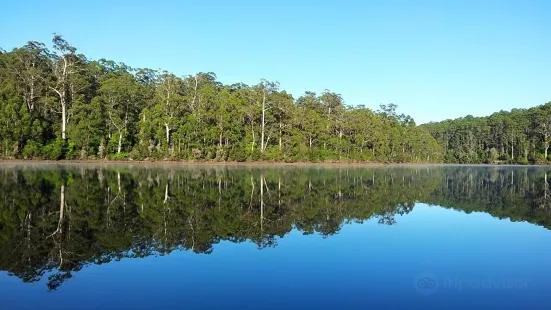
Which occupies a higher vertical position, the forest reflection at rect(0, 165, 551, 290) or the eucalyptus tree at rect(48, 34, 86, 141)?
the eucalyptus tree at rect(48, 34, 86, 141)

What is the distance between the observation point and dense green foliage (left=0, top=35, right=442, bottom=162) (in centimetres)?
4694

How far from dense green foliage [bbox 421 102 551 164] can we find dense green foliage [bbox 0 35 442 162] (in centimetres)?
5491

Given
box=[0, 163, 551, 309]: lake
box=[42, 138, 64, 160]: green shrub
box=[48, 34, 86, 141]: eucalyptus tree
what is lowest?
box=[0, 163, 551, 309]: lake

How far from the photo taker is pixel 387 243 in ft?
33.4

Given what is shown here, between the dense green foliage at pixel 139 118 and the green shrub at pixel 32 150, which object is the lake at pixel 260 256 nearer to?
the green shrub at pixel 32 150

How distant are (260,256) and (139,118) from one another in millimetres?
54918

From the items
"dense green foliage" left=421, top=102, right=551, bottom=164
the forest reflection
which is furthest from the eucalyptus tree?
"dense green foliage" left=421, top=102, right=551, bottom=164

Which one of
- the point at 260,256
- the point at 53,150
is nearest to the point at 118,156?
the point at 53,150

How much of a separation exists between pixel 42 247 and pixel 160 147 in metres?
48.0

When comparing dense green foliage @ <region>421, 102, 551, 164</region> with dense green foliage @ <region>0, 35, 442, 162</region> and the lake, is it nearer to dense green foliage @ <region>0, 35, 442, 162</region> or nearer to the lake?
dense green foliage @ <region>0, 35, 442, 162</region>

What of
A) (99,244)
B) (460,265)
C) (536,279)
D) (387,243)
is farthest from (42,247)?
(536,279)

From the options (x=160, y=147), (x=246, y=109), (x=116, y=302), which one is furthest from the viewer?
(x=246, y=109)

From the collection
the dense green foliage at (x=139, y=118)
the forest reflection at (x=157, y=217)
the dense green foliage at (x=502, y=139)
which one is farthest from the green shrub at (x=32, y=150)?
the dense green foliage at (x=502, y=139)

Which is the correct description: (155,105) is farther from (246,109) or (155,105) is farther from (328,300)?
(328,300)
